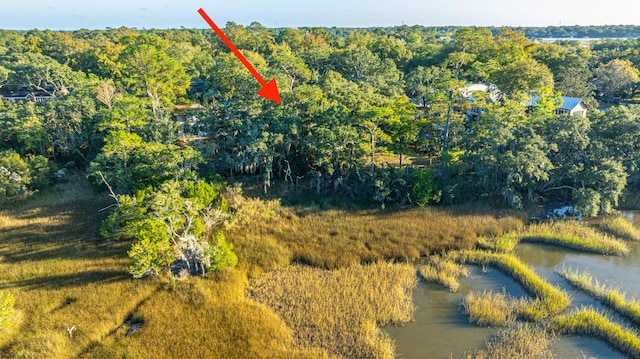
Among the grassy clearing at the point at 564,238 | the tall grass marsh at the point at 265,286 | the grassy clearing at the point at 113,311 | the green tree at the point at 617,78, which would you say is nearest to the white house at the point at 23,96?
the tall grass marsh at the point at 265,286

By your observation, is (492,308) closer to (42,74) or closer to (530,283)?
(530,283)

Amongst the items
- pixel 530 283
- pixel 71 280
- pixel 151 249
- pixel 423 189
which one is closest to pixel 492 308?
pixel 530 283

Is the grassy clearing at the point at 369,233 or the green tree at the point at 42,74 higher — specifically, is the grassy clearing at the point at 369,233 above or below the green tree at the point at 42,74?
below

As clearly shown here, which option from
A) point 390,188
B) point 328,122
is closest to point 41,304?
point 328,122

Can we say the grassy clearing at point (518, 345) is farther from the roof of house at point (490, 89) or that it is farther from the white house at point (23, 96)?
the white house at point (23, 96)

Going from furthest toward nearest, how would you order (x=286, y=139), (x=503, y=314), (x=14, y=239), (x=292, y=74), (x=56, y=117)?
(x=292, y=74)
(x=56, y=117)
(x=286, y=139)
(x=14, y=239)
(x=503, y=314)

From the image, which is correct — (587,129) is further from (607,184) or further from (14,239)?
(14,239)
